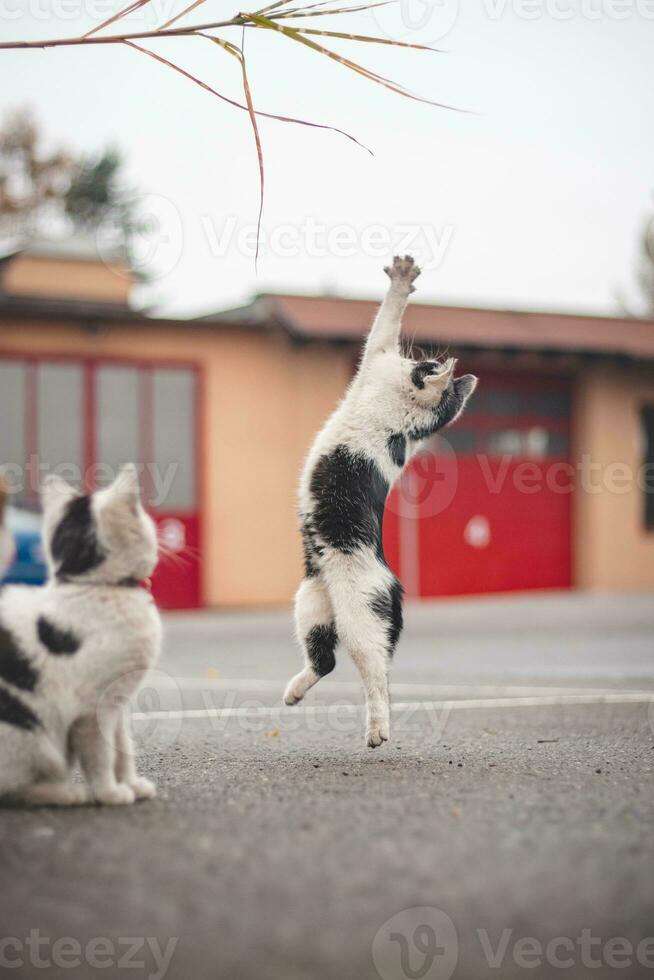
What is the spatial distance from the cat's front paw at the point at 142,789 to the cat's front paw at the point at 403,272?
8.75 ft

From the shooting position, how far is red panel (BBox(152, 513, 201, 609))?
60.3ft

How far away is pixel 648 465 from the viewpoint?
22891 mm

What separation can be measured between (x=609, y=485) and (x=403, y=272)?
1748 cm

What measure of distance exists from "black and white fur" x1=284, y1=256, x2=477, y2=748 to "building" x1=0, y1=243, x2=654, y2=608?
12466mm

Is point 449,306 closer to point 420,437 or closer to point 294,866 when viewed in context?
point 420,437

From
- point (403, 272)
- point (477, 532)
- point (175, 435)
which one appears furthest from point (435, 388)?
point (477, 532)

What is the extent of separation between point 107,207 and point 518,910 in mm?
41142

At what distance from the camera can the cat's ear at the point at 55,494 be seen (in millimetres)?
4207

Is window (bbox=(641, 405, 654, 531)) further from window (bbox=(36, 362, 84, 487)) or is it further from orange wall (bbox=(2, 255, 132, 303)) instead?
window (bbox=(36, 362, 84, 487))

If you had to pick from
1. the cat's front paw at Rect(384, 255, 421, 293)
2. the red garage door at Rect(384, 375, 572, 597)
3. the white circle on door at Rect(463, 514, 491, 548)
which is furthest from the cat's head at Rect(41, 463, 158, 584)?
the white circle on door at Rect(463, 514, 491, 548)

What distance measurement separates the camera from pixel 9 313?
17.7 meters

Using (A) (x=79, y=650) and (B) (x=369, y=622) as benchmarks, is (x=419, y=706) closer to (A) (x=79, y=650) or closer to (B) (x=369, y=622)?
(B) (x=369, y=622)

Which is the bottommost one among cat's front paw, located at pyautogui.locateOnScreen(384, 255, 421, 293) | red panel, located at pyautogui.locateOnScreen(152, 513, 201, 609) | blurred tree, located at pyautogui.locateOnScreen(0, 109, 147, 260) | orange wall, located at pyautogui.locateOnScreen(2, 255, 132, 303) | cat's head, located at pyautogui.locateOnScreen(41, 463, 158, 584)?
red panel, located at pyautogui.locateOnScreen(152, 513, 201, 609)

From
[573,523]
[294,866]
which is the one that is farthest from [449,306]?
[294,866]
